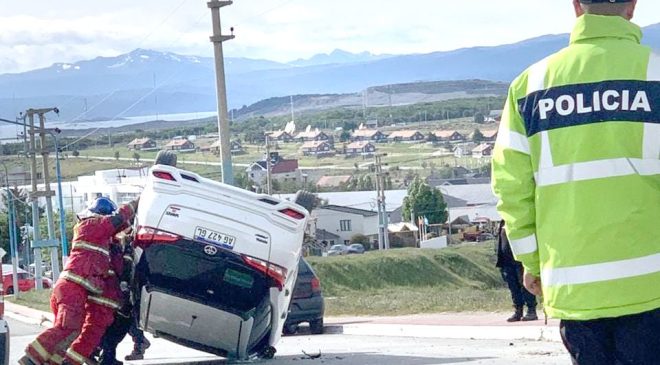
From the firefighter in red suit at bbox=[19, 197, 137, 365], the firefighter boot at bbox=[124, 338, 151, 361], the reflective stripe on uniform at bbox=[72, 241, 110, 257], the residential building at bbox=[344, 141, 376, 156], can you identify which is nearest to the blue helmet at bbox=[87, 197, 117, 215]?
Result: the firefighter in red suit at bbox=[19, 197, 137, 365]

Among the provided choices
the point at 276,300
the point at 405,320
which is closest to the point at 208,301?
the point at 276,300

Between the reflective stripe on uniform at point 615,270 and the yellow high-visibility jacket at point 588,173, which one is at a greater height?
the yellow high-visibility jacket at point 588,173

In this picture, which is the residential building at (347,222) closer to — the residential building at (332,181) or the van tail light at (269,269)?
the residential building at (332,181)

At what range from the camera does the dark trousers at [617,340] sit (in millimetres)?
4219

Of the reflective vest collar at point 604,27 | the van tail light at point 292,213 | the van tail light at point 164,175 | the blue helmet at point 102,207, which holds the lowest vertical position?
the van tail light at point 292,213

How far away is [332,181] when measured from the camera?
105750 mm

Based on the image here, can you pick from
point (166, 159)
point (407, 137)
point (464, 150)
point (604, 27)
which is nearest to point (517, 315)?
point (166, 159)

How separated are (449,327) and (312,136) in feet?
405

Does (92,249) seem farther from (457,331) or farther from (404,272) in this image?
(404,272)

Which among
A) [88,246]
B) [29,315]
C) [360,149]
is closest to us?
[88,246]

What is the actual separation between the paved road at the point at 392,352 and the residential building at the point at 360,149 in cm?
11407

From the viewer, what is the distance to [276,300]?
991cm

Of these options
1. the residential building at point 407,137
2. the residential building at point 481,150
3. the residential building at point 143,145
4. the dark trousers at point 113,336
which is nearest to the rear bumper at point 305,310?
the dark trousers at point 113,336

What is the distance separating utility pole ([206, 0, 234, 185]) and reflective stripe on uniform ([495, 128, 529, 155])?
20.1 m
